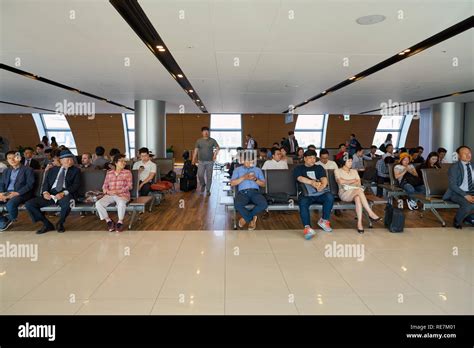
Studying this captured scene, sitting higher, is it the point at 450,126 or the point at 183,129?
the point at 183,129

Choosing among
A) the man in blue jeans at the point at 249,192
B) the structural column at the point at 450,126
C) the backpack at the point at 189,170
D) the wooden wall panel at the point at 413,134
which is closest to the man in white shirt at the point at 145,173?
the man in blue jeans at the point at 249,192

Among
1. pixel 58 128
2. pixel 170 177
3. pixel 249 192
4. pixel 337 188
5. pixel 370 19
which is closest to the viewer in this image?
pixel 370 19

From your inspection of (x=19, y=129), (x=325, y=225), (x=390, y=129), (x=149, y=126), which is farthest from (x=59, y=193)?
(x=390, y=129)

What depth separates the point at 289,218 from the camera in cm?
767

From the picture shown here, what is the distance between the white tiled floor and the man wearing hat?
396 millimetres

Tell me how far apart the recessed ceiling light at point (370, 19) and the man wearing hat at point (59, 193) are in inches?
224

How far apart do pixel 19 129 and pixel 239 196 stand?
25868 mm

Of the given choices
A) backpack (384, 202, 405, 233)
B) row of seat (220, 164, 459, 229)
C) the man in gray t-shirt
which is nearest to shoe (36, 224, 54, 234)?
row of seat (220, 164, 459, 229)

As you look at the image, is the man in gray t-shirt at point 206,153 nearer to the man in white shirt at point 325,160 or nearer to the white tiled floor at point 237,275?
the man in white shirt at point 325,160

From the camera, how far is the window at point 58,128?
2677cm

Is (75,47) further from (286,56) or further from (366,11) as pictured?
(366,11)

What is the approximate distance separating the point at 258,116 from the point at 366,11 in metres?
21.1

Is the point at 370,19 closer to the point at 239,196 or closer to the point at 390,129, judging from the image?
the point at 239,196

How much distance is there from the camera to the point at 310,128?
88.8 ft
